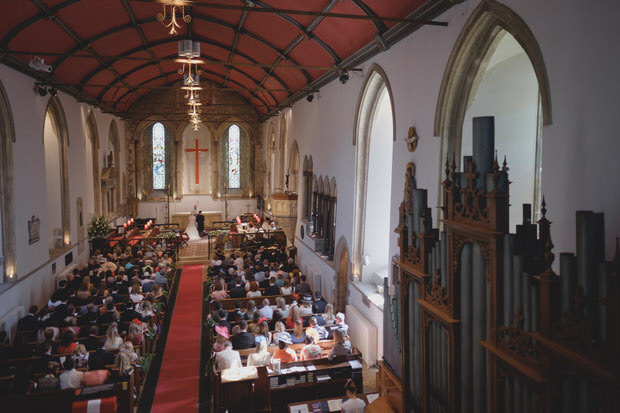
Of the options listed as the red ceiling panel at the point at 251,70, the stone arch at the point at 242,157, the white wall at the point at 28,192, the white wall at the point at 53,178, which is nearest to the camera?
the white wall at the point at 28,192

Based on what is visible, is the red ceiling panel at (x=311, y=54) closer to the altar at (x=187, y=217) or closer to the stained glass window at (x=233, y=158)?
the altar at (x=187, y=217)

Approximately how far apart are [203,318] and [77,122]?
29.4ft

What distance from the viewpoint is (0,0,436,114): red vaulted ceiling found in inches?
376

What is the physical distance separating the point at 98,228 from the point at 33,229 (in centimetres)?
628

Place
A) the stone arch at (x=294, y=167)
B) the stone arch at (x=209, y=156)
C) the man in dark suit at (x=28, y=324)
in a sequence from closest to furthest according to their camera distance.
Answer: the man in dark suit at (x=28, y=324)
the stone arch at (x=294, y=167)
the stone arch at (x=209, y=156)

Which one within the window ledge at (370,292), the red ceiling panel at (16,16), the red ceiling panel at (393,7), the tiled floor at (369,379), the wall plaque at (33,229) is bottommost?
the tiled floor at (369,379)

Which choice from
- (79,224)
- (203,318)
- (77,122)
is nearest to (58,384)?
(203,318)

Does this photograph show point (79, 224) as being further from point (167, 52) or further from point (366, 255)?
point (366, 255)

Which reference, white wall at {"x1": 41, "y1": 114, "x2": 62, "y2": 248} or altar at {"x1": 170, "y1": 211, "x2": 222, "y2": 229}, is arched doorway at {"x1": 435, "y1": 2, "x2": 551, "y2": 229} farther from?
altar at {"x1": 170, "y1": 211, "x2": 222, "y2": 229}

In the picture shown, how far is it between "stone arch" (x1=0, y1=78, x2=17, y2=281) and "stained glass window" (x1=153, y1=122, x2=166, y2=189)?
54.2 ft

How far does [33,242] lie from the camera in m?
12.4

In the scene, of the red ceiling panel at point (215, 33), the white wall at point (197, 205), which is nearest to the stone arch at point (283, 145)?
the red ceiling panel at point (215, 33)

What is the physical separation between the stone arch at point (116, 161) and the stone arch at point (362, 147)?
53.4ft

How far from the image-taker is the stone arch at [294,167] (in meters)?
19.2
